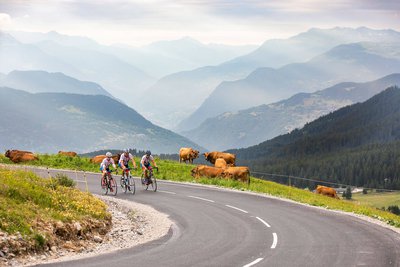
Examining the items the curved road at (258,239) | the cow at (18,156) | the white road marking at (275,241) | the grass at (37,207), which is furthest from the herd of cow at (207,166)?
the white road marking at (275,241)

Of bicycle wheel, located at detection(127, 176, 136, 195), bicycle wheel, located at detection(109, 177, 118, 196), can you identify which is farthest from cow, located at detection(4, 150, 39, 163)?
A: bicycle wheel, located at detection(109, 177, 118, 196)

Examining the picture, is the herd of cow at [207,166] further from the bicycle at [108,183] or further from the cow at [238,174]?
the bicycle at [108,183]

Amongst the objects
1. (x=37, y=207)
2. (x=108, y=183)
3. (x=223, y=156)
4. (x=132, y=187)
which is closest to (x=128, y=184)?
(x=132, y=187)

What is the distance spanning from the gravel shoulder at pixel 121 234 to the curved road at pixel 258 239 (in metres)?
0.63

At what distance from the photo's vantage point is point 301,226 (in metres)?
24.2

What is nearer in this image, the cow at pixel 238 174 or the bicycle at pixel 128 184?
the bicycle at pixel 128 184

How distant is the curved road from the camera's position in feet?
54.9

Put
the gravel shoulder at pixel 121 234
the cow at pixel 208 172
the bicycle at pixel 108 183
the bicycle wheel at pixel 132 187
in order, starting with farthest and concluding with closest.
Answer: the cow at pixel 208 172
the bicycle wheel at pixel 132 187
the bicycle at pixel 108 183
the gravel shoulder at pixel 121 234

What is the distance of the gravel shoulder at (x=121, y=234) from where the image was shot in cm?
1667

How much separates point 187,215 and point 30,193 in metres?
8.98

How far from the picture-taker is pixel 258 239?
818 inches

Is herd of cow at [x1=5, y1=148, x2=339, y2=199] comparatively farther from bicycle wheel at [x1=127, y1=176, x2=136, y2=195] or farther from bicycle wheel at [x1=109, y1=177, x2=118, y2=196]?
bicycle wheel at [x1=109, y1=177, x2=118, y2=196]

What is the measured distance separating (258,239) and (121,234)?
17.7ft

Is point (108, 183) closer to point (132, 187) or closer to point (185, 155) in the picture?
point (132, 187)
